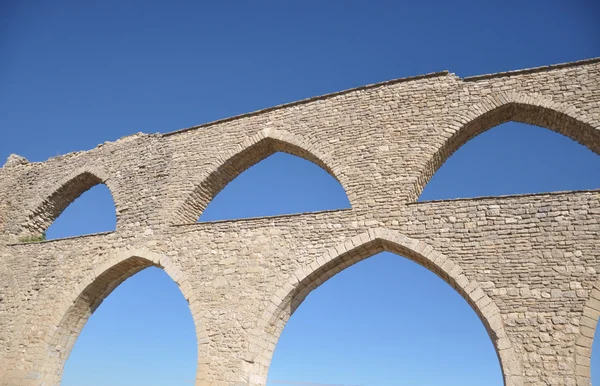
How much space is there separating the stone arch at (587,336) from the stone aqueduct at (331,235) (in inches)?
0.5

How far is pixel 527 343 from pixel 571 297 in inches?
31.6

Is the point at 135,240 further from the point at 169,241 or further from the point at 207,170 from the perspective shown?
the point at 207,170

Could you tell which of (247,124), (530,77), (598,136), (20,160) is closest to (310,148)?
(247,124)

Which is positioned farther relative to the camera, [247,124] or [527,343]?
[247,124]

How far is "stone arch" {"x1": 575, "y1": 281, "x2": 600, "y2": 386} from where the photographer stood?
5914 millimetres

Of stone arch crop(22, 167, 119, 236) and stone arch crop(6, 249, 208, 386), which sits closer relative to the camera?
stone arch crop(6, 249, 208, 386)

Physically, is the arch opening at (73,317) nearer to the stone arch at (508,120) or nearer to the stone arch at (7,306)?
the stone arch at (7,306)

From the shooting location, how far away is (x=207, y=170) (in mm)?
9539

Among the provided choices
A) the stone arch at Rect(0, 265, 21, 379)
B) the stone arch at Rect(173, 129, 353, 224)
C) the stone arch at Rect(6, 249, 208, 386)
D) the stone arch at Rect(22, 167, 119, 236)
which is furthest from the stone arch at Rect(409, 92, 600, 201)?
the stone arch at Rect(0, 265, 21, 379)

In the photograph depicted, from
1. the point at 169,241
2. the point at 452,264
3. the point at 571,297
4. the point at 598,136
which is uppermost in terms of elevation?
the point at 598,136

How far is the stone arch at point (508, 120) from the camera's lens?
740cm

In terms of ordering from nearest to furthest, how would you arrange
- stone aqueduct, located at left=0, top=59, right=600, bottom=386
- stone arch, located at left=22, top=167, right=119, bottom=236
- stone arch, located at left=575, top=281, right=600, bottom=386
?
stone arch, located at left=575, top=281, right=600, bottom=386, stone aqueduct, located at left=0, top=59, right=600, bottom=386, stone arch, located at left=22, top=167, right=119, bottom=236

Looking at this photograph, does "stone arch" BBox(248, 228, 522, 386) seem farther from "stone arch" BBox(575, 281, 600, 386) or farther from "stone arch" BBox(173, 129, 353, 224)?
"stone arch" BBox(173, 129, 353, 224)

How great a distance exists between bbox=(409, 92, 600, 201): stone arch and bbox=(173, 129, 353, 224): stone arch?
6.35ft
